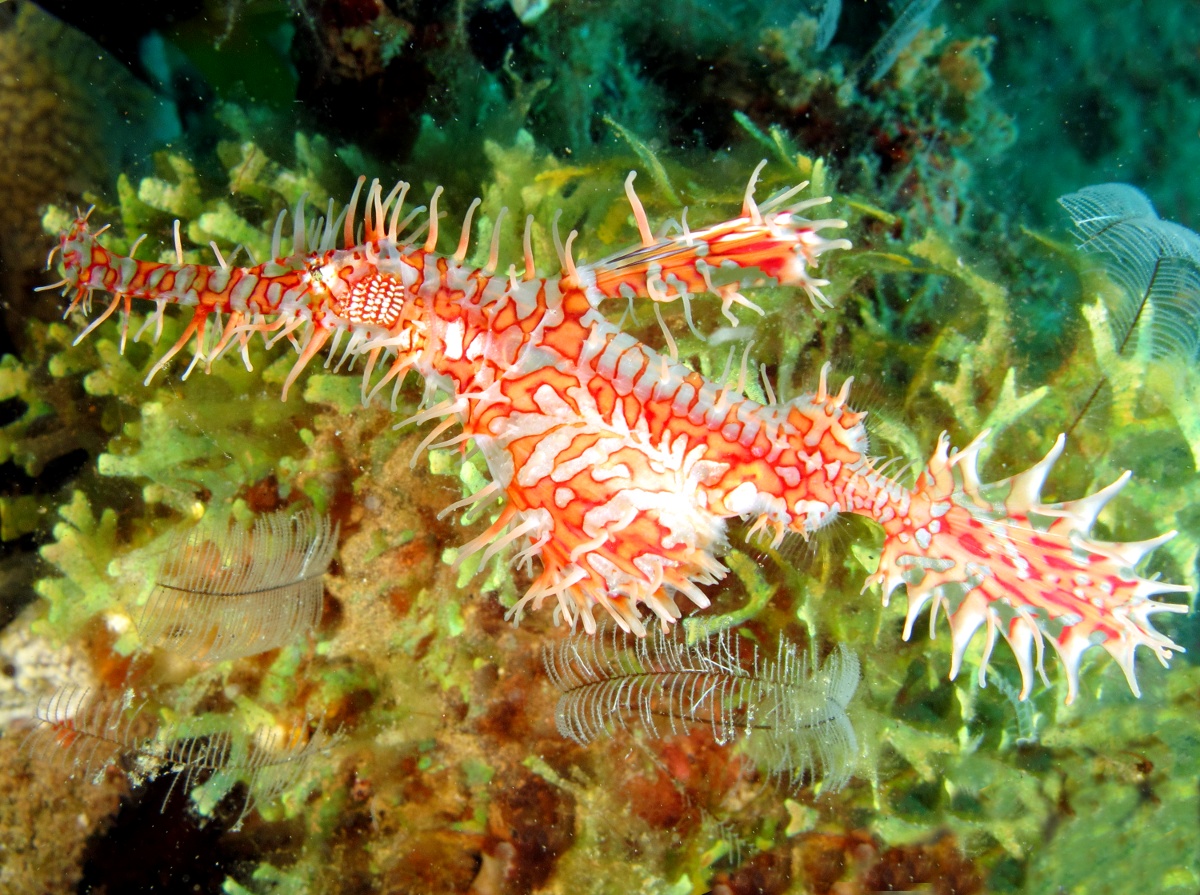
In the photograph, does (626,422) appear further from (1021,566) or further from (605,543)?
(1021,566)

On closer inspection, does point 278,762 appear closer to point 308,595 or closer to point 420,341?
point 308,595

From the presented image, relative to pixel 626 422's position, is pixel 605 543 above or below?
below

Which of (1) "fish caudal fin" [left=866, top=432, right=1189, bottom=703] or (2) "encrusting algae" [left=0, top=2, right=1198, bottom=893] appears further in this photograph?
(2) "encrusting algae" [left=0, top=2, right=1198, bottom=893]

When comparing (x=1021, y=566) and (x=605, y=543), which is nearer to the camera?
(x=1021, y=566)

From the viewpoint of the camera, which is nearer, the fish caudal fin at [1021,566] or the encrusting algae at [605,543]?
the fish caudal fin at [1021,566]

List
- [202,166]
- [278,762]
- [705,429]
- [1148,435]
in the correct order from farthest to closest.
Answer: [202,166], [278,762], [1148,435], [705,429]

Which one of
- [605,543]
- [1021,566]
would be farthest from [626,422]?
[1021,566]

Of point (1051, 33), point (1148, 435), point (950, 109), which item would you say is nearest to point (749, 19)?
point (950, 109)

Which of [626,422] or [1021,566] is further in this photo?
[626,422]
